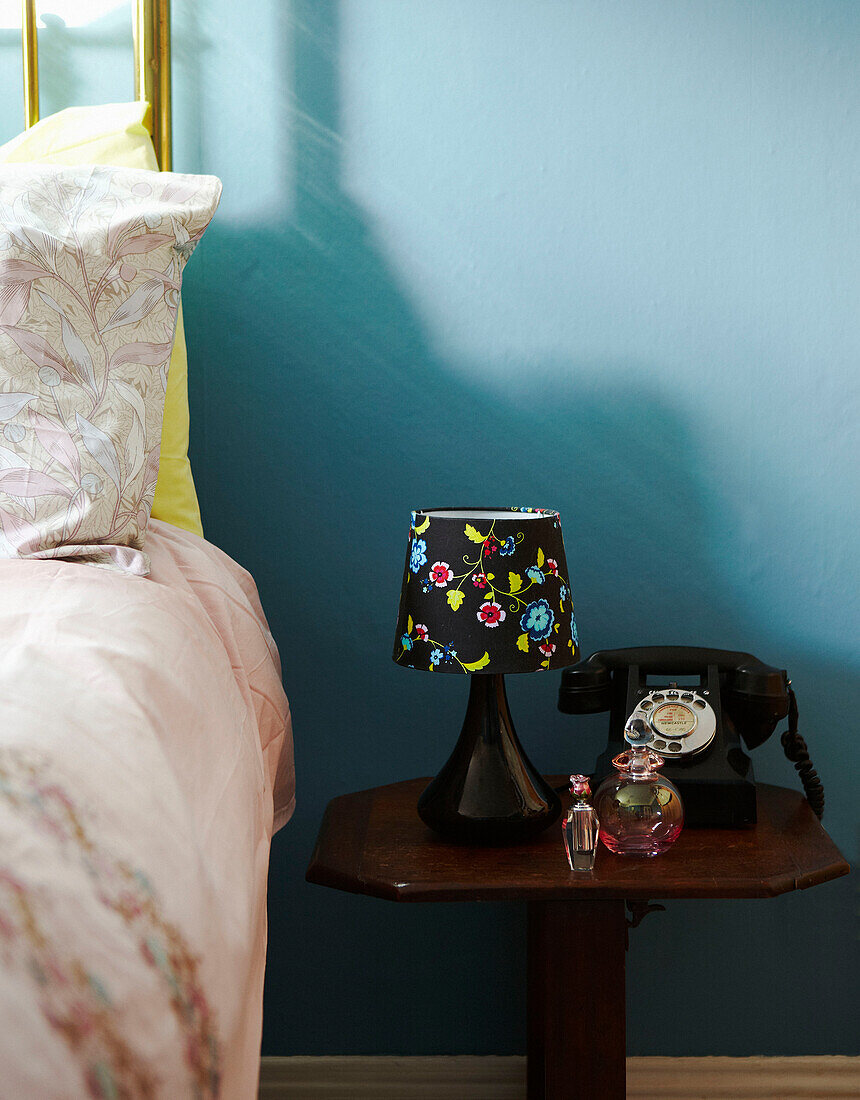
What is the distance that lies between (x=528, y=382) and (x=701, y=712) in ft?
1.67

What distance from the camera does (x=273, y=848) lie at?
4.28ft

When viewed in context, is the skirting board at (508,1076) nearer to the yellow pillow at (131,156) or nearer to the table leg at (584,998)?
the table leg at (584,998)

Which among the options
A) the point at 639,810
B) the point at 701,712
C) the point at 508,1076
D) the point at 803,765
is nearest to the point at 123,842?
the point at 639,810

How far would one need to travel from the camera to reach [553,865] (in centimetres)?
93

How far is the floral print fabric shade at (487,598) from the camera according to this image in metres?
0.92

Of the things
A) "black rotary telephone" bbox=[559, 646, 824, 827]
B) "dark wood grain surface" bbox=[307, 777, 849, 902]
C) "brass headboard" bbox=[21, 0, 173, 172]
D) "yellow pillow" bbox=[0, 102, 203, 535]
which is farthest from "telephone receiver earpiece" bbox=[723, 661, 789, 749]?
"brass headboard" bbox=[21, 0, 173, 172]

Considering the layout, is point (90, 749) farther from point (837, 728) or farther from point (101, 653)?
point (837, 728)

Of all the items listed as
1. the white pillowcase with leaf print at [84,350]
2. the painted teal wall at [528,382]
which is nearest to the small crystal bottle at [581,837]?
the painted teal wall at [528,382]

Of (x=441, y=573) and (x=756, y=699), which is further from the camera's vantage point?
(x=756, y=699)

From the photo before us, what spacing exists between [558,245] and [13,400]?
2.48 ft

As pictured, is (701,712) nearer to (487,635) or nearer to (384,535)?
(487,635)

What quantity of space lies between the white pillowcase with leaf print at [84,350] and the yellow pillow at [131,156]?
16 cm

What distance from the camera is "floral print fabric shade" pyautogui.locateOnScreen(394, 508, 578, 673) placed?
0.92 m

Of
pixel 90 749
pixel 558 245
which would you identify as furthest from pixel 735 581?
pixel 90 749
